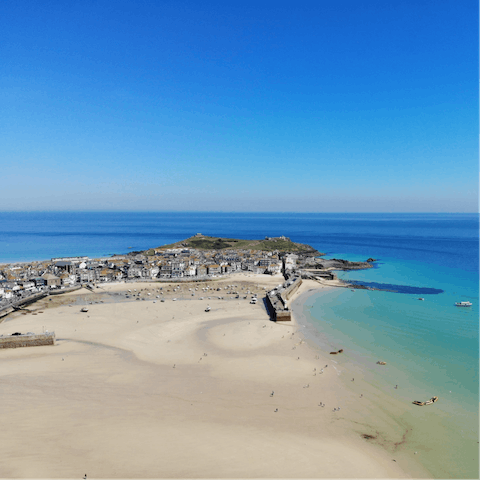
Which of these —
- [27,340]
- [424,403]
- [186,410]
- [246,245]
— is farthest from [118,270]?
[424,403]

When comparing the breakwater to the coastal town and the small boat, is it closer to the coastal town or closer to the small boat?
the coastal town

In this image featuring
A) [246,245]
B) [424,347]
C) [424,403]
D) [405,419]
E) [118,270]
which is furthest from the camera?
[246,245]

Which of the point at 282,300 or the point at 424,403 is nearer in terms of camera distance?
the point at 424,403

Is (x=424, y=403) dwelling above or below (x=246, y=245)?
below

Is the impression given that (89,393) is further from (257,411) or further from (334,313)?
(334,313)

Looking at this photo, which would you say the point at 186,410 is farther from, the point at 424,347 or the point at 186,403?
the point at 424,347

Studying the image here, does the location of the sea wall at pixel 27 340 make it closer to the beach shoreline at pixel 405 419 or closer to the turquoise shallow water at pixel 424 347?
the beach shoreline at pixel 405 419

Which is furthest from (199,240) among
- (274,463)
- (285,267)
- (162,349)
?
(274,463)

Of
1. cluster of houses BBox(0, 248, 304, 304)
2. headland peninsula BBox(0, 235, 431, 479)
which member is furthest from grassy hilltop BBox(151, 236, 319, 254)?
headland peninsula BBox(0, 235, 431, 479)
